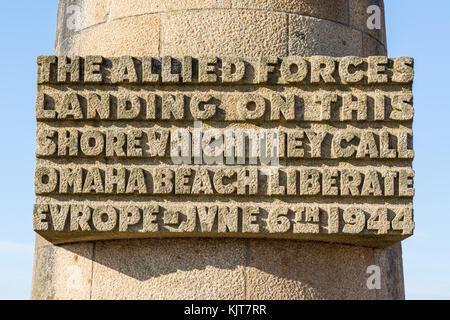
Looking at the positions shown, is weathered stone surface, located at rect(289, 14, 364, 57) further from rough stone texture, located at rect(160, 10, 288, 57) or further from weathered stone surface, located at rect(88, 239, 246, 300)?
weathered stone surface, located at rect(88, 239, 246, 300)

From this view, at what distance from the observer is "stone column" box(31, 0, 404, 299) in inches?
308

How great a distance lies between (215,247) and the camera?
7.85m

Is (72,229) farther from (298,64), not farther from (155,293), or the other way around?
(298,64)

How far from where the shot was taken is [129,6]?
344 inches

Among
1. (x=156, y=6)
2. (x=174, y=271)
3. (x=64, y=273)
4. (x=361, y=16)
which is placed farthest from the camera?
(x=361, y=16)

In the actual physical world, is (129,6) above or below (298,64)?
above

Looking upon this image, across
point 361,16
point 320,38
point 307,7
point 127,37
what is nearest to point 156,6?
point 127,37

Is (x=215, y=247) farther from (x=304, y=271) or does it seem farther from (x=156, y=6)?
(x=156, y=6)

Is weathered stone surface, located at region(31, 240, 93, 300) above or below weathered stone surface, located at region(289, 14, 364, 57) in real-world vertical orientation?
below

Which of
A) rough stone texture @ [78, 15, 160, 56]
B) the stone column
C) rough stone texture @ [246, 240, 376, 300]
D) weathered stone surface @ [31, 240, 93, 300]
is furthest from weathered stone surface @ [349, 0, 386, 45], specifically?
weathered stone surface @ [31, 240, 93, 300]

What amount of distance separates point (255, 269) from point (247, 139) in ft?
4.45

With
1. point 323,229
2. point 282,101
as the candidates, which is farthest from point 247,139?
point 323,229

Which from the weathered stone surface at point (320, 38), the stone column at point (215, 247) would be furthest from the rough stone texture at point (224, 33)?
the weathered stone surface at point (320, 38)

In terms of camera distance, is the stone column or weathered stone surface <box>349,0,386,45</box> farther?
weathered stone surface <box>349,0,386,45</box>
